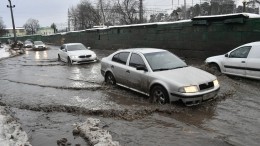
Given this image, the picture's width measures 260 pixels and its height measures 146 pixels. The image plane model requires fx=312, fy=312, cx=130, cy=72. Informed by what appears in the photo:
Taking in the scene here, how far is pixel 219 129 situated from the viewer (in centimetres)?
625

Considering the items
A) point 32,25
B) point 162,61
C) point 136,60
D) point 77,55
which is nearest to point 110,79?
point 136,60

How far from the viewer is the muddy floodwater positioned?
5.86m

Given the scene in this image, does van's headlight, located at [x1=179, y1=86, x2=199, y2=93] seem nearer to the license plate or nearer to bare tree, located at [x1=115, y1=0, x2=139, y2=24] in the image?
the license plate

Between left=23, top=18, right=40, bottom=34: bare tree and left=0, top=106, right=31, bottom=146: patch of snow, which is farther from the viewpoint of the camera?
left=23, top=18, right=40, bottom=34: bare tree

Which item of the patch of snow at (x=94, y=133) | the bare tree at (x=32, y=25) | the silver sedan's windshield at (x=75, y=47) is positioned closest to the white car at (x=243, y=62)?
the patch of snow at (x=94, y=133)

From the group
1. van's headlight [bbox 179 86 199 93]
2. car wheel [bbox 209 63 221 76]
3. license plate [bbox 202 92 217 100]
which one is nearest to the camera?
van's headlight [bbox 179 86 199 93]

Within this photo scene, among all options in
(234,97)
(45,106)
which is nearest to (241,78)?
(234,97)

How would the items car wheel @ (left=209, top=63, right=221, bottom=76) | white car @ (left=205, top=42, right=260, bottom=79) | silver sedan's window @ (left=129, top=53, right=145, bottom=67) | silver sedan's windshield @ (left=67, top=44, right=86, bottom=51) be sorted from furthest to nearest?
1. silver sedan's windshield @ (left=67, top=44, right=86, bottom=51)
2. car wheel @ (left=209, top=63, right=221, bottom=76)
3. white car @ (left=205, top=42, right=260, bottom=79)
4. silver sedan's window @ (left=129, top=53, right=145, bottom=67)

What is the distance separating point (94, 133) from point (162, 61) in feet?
11.7

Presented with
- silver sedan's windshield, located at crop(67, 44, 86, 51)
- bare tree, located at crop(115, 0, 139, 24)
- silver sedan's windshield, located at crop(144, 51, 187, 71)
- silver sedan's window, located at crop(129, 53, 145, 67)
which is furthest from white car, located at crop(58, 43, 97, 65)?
bare tree, located at crop(115, 0, 139, 24)

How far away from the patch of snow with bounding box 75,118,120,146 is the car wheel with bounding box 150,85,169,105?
1.82 meters

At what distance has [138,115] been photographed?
721 centimetres

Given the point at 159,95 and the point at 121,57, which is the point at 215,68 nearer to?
the point at 121,57

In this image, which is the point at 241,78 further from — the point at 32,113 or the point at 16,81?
the point at 16,81
